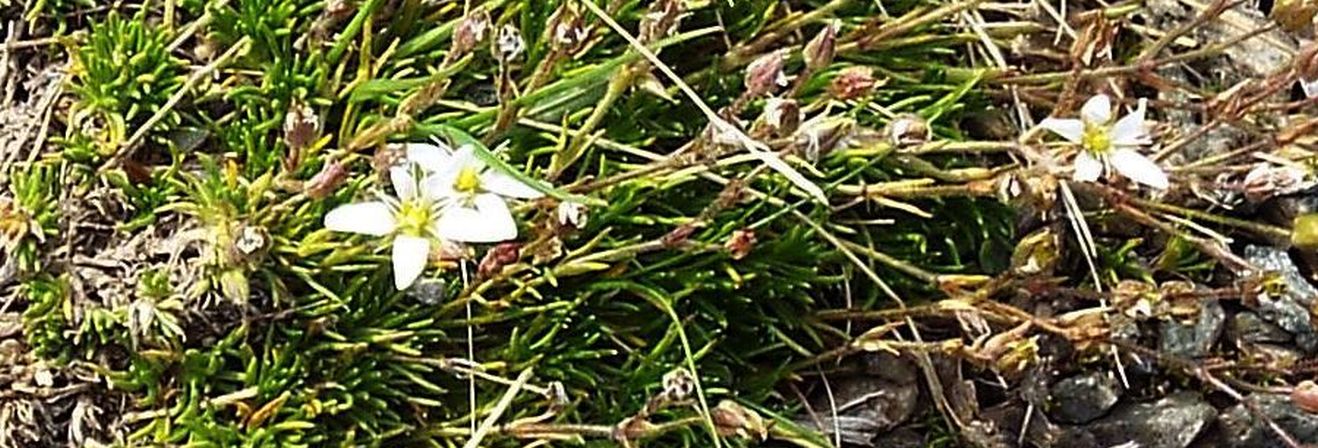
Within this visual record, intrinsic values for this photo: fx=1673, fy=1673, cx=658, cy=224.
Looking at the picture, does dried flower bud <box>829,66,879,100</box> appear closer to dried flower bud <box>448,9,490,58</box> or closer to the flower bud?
dried flower bud <box>448,9,490,58</box>

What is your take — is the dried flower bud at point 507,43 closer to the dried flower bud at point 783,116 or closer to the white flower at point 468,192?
the white flower at point 468,192

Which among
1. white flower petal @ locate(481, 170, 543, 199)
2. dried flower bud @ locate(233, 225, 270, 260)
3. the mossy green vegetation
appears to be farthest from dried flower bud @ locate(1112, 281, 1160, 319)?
dried flower bud @ locate(233, 225, 270, 260)

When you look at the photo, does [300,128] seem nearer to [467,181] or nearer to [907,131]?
[467,181]

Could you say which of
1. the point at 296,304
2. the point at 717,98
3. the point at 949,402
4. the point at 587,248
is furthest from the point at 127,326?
the point at 949,402

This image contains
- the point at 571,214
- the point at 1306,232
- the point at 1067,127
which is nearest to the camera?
the point at 571,214

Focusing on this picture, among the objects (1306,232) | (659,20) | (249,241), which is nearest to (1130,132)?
(1306,232)

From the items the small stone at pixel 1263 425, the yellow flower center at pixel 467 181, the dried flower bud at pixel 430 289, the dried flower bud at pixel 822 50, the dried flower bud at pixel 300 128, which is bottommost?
the small stone at pixel 1263 425

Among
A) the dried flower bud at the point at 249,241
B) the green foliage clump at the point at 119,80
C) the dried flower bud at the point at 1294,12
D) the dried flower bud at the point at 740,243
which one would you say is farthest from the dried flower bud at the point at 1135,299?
the green foliage clump at the point at 119,80

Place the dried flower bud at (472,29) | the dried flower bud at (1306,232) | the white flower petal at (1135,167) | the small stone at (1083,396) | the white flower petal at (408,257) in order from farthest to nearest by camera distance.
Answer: the small stone at (1083,396) → the dried flower bud at (1306,232) → the white flower petal at (1135,167) → the dried flower bud at (472,29) → the white flower petal at (408,257)
